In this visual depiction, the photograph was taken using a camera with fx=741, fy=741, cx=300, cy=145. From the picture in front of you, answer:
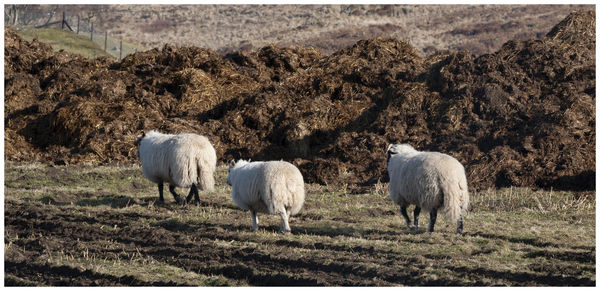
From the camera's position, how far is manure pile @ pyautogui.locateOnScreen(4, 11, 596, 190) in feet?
70.1

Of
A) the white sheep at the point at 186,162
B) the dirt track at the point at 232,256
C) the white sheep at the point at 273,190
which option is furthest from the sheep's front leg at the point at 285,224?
the white sheep at the point at 186,162

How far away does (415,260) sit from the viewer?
1120cm

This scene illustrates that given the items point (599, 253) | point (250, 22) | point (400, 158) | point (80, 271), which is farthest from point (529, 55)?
point (250, 22)

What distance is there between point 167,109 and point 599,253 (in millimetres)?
18903

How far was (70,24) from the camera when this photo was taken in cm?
7619

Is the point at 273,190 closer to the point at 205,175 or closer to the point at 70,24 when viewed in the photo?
the point at 205,175

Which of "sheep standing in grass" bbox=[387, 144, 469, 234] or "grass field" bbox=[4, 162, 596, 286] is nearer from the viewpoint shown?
"grass field" bbox=[4, 162, 596, 286]

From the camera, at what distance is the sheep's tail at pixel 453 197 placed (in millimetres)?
12711

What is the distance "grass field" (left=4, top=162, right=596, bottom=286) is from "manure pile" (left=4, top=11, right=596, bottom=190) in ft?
9.20

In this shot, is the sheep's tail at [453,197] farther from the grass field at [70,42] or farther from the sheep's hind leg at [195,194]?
the grass field at [70,42]

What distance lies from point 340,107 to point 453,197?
13.5 metres

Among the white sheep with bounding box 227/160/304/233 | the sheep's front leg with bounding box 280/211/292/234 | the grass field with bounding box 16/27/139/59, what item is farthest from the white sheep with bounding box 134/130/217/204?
the grass field with bounding box 16/27/139/59

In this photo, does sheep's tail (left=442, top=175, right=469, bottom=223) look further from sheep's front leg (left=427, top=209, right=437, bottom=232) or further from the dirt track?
the dirt track

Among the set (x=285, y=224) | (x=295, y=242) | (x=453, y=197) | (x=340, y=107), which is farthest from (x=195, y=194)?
(x=340, y=107)
